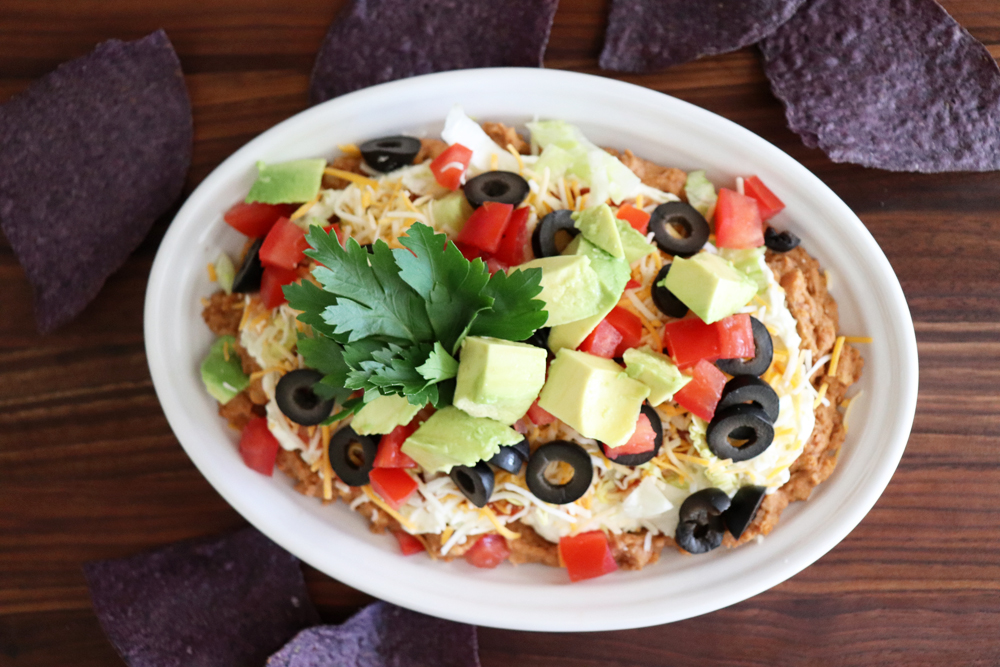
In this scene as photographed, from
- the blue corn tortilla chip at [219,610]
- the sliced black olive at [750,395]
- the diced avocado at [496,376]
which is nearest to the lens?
the diced avocado at [496,376]

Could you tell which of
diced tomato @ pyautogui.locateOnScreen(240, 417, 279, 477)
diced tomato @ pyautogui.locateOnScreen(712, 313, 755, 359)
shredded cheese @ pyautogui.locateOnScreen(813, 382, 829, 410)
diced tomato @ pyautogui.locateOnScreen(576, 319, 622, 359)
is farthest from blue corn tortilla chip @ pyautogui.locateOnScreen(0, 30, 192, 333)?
shredded cheese @ pyautogui.locateOnScreen(813, 382, 829, 410)

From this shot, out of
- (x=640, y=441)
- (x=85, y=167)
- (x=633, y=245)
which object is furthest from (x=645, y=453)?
(x=85, y=167)

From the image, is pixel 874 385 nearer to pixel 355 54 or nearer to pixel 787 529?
pixel 787 529

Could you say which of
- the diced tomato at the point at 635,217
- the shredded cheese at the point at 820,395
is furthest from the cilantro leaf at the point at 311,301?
the shredded cheese at the point at 820,395

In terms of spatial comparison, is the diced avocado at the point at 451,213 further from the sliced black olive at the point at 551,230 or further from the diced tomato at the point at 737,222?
the diced tomato at the point at 737,222

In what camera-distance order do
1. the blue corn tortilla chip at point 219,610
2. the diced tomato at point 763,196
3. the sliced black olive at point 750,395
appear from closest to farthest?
the sliced black olive at point 750,395, the diced tomato at point 763,196, the blue corn tortilla chip at point 219,610

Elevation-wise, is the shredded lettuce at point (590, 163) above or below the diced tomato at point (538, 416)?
above

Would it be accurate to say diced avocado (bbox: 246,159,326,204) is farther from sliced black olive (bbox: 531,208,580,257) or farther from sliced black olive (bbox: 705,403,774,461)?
sliced black olive (bbox: 705,403,774,461)
